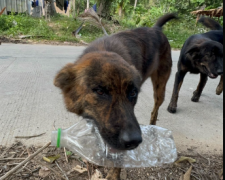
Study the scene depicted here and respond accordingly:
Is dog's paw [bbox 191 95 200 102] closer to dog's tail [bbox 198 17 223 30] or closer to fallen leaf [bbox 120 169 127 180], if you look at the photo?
dog's tail [bbox 198 17 223 30]

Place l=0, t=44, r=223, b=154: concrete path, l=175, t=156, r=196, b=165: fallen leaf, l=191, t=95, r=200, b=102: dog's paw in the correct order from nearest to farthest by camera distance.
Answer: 1. l=175, t=156, r=196, b=165: fallen leaf
2. l=0, t=44, r=223, b=154: concrete path
3. l=191, t=95, r=200, b=102: dog's paw

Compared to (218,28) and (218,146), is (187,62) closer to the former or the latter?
(218,146)

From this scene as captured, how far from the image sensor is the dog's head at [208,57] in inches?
165

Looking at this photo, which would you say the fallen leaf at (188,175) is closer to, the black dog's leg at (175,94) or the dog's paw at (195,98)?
the black dog's leg at (175,94)

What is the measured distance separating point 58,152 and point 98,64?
115cm

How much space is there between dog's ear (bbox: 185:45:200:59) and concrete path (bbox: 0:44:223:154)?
1000mm

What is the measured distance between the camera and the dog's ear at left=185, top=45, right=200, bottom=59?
4.24m

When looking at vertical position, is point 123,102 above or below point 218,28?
below

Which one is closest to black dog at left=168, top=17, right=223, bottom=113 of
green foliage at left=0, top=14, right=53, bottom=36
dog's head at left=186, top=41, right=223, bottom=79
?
dog's head at left=186, top=41, right=223, bottom=79

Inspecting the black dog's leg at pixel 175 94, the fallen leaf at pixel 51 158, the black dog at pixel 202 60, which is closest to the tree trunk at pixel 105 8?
the black dog at pixel 202 60

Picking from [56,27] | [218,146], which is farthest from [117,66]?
[56,27]

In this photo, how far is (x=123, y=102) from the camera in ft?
6.19

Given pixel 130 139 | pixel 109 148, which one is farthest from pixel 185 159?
pixel 130 139

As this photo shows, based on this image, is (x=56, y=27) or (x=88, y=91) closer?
(x=88, y=91)
